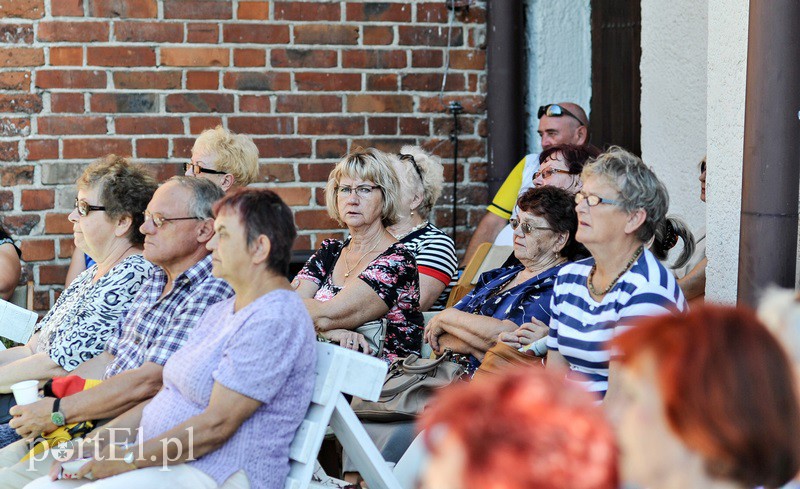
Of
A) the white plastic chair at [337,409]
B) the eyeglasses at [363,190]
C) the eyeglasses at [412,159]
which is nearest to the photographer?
the white plastic chair at [337,409]

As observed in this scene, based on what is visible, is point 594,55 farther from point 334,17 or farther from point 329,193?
point 329,193

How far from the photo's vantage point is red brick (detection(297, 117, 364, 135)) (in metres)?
5.01

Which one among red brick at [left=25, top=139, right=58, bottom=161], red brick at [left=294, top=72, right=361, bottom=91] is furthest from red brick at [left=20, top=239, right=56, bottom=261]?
red brick at [left=294, top=72, right=361, bottom=91]

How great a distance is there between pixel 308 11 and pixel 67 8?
116cm

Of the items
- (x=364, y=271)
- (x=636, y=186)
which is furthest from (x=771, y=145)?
(x=364, y=271)

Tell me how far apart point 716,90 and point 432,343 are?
1.31 m

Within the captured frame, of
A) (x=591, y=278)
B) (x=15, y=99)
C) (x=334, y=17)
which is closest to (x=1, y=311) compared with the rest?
(x=15, y=99)

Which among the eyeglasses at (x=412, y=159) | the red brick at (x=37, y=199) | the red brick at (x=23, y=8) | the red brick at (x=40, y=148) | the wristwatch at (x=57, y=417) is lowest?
the wristwatch at (x=57, y=417)

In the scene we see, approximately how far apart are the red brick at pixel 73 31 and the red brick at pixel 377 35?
4.19 feet

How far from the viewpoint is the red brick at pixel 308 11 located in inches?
194

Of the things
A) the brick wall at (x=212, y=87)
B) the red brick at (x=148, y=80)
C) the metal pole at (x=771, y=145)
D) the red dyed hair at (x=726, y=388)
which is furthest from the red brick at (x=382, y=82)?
the red dyed hair at (x=726, y=388)

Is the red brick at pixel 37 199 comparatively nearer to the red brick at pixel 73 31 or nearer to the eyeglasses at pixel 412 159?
the red brick at pixel 73 31

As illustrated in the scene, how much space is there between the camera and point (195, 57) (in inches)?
192

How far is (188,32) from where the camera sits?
16.0 feet
